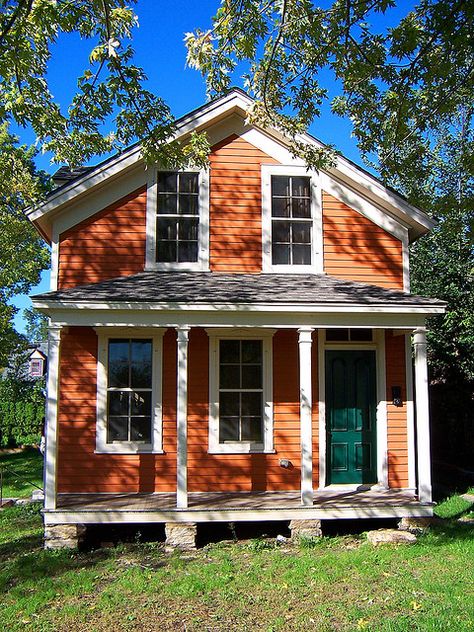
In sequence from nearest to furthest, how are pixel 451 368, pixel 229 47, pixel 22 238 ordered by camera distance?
pixel 229 47 → pixel 451 368 → pixel 22 238

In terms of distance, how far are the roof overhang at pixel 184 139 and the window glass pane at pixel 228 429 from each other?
4.46 meters

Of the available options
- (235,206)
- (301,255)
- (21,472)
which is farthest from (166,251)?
(21,472)

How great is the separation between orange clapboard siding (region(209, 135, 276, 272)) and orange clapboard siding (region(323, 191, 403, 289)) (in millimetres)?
1256

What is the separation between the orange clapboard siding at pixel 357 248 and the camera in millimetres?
10672

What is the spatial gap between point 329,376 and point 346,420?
813 mm

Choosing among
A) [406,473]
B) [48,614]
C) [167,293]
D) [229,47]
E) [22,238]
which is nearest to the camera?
[48,614]

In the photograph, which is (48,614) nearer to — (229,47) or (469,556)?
→ (469,556)

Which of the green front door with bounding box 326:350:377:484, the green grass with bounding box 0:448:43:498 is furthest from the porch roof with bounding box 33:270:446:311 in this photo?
the green grass with bounding box 0:448:43:498

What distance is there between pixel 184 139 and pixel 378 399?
563 cm

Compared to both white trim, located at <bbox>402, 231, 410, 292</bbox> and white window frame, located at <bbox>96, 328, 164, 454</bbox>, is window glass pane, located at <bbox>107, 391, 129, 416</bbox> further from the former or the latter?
white trim, located at <bbox>402, 231, 410, 292</bbox>

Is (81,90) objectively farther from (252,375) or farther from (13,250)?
(13,250)

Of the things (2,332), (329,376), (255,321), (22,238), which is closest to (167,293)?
(255,321)

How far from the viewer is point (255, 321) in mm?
9164

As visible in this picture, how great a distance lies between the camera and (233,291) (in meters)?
9.37
